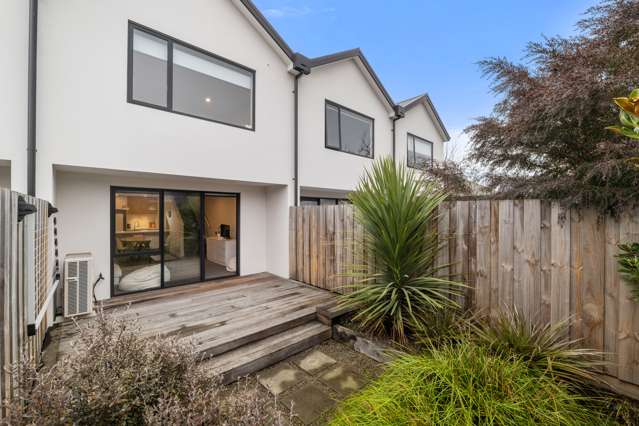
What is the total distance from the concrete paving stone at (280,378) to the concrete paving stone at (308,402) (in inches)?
4.9

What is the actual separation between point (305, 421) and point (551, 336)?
256cm

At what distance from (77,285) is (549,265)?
6246 millimetres

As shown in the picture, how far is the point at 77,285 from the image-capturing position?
389cm

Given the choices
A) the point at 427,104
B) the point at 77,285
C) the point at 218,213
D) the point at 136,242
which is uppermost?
the point at 427,104

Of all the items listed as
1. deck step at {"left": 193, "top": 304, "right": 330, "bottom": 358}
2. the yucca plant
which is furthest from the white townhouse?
the yucca plant

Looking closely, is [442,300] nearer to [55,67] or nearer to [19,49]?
[55,67]

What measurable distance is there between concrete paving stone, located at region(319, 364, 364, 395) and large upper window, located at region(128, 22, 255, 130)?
4.73 meters

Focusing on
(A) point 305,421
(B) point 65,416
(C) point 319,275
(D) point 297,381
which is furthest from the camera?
(C) point 319,275

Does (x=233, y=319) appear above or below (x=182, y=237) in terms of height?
below

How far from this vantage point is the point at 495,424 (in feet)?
5.66

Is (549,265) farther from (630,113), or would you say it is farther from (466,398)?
(466,398)

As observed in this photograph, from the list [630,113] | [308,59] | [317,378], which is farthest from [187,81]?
[630,113]

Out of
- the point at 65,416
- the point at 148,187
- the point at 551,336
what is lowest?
the point at 551,336

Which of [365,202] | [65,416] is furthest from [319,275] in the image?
[65,416]
